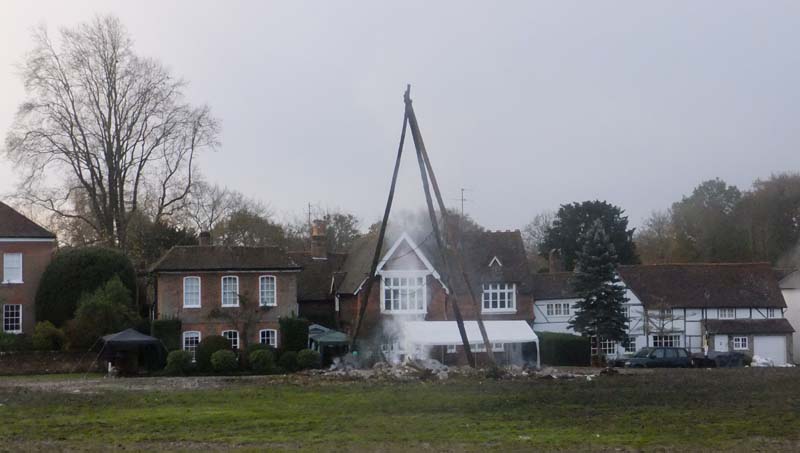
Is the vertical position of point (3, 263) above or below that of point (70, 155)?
below

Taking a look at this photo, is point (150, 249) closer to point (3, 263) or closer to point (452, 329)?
point (3, 263)

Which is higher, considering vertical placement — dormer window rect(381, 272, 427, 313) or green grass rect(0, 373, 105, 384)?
dormer window rect(381, 272, 427, 313)

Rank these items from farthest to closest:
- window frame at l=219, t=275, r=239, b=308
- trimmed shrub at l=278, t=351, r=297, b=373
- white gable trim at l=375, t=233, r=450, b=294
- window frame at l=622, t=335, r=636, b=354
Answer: window frame at l=622, t=335, r=636, b=354 → white gable trim at l=375, t=233, r=450, b=294 → window frame at l=219, t=275, r=239, b=308 → trimmed shrub at l=278, t=351, r=297, b=373

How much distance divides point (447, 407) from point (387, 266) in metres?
27.2

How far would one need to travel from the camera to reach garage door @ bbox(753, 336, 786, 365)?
5866cm

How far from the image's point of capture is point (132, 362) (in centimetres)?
4491

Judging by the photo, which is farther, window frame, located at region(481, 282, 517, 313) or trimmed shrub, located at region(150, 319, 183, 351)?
window frame, located at region(481, 282, 517, 313)

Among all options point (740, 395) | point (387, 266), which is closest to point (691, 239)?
point (387, 266)

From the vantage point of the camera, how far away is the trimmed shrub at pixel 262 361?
147ft

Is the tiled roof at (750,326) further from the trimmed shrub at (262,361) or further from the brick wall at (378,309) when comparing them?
the trimmed shrub at (262,361)

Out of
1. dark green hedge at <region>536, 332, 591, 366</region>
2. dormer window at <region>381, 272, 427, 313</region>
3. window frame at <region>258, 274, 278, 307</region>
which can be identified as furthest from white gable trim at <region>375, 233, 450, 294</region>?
dark green hedge at <region>536, 332, 591, 366</region>

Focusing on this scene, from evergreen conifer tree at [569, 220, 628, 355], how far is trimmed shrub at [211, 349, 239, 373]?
21.7 m

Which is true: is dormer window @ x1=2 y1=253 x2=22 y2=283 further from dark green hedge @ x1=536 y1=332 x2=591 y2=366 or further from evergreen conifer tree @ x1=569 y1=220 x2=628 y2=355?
evergreen conifer tree @ x1=569 y1=220 x2=628 y2=355

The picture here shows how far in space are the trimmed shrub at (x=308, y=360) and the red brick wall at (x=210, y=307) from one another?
539cm
